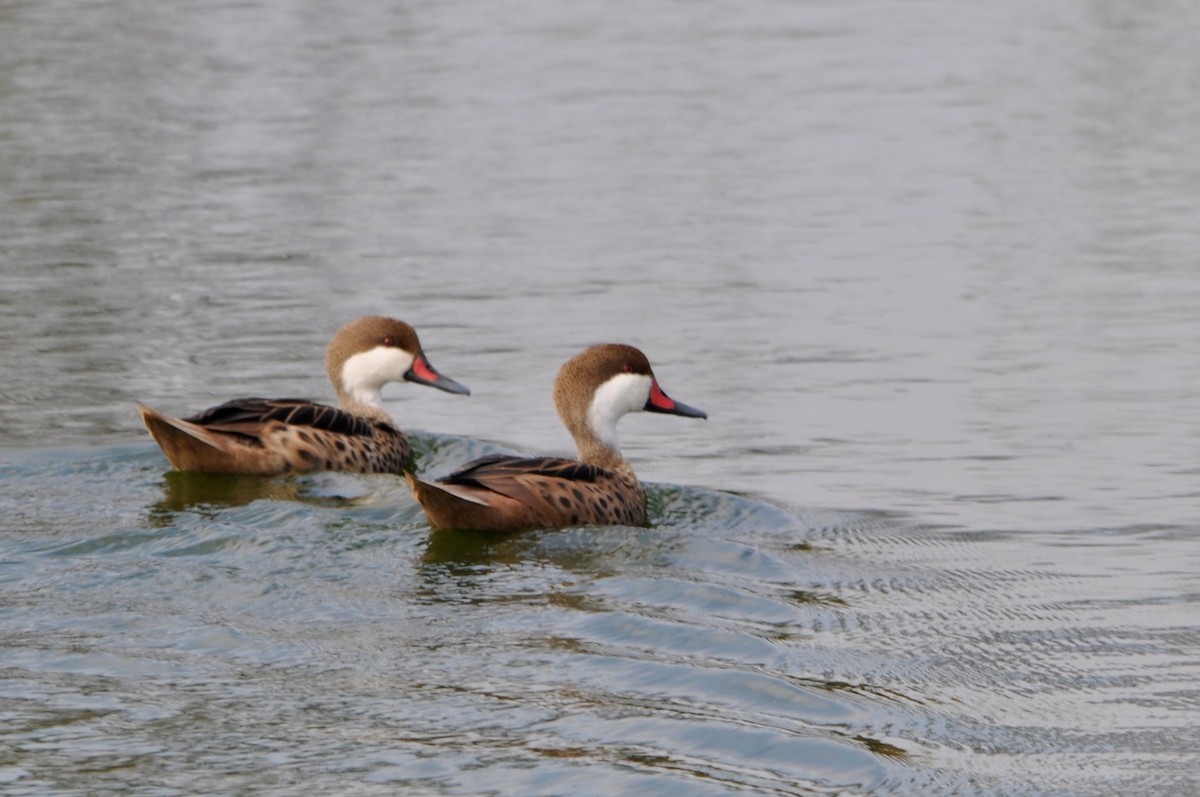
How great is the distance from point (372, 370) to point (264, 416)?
48.8 inches

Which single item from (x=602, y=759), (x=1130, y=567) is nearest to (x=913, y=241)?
(x=1130, y=567)

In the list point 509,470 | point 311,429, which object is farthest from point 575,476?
point 311,429

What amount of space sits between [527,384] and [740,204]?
5.56m

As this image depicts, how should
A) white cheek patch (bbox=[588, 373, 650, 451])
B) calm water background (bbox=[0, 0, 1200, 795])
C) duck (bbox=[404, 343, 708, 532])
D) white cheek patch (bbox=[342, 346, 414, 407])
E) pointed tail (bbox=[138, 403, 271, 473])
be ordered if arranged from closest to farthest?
calm water background (bbox=[0, 0, 1200, 795]), duck (bbox=[404, 343, 708, 532]), pointed tail (bbox=[138, 403, 271, 473]), white cheek patch (bbox=[588, 373, 650, 451]), white cheek patch (bbox=[342, 346, 414, 407])

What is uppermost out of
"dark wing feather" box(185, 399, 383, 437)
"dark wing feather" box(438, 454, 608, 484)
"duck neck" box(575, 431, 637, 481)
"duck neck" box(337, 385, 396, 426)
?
"dark wing feather" box(185, 399, 383, 437)

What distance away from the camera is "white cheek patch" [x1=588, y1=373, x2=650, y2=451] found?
10.2 metres

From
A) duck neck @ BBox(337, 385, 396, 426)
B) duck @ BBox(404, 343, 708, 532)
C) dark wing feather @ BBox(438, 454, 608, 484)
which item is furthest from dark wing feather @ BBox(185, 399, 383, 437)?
dark wing feather @ BBox(438, 454, 608, 484)

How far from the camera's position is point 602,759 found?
623 centimetres

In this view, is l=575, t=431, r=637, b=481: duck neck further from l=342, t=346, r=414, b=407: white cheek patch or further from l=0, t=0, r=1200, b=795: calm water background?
l=342, t=346, r=414, b=407: white cheek patch

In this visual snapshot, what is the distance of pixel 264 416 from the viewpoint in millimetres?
10258

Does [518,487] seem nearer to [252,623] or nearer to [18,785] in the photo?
[252,623]

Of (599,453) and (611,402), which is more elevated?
(611,402)

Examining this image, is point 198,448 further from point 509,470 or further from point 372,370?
point 509,470

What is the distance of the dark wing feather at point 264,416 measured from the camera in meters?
10.2
